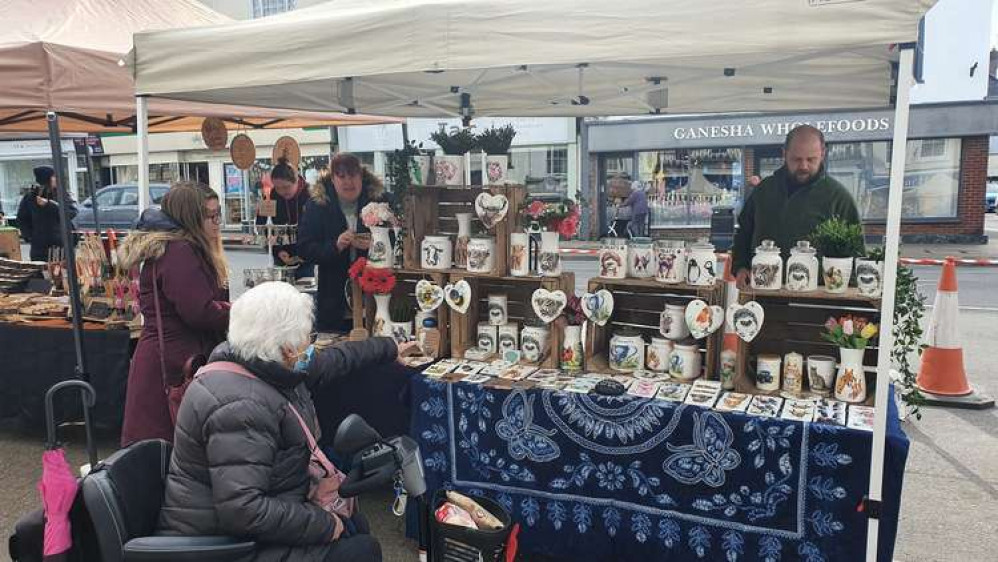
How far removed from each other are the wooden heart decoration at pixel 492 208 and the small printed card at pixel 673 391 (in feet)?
3.41

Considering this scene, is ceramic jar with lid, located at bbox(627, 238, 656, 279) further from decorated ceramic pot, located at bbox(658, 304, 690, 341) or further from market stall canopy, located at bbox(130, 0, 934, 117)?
market stall canopy, located at bbox(130, 0, 934, 117)

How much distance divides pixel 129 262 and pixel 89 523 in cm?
A: 133

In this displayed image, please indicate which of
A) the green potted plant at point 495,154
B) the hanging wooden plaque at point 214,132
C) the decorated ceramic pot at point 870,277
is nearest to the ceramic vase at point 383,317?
the green potted plant at point 495,154

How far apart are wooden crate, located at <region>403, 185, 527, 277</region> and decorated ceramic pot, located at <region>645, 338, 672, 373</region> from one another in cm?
75

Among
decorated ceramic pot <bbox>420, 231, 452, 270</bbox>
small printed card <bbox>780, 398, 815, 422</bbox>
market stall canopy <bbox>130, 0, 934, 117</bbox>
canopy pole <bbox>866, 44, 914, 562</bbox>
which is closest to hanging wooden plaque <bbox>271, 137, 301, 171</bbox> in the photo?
market stall canopy <bbox>130, 0, 934, 117</bbox>

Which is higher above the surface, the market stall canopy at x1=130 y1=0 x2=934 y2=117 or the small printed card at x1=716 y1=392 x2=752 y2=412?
the market stall canopy at x1=130 y1=0 x2=934 y2=117

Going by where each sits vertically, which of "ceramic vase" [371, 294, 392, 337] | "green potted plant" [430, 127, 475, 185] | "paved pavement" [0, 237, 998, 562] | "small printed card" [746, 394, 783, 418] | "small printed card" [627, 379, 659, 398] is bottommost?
"paved pavement" [0, 237, 998, 562]

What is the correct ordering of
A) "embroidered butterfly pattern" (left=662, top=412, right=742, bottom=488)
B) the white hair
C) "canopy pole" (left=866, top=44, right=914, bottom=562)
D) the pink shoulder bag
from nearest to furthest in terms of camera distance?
1. the white hair
2. the pink shoulder bag
3. "canopy pole" (left=866, top=44, right=914, bottom=562)
4. "embroidered butterfly pattern" (left=662, top=412, right=742, bottom=488)

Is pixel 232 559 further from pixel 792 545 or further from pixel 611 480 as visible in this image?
pixel 792 545

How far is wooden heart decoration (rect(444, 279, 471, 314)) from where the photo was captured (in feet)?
11.1

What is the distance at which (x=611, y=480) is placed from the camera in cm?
286

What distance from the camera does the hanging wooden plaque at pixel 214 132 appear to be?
22.2ft

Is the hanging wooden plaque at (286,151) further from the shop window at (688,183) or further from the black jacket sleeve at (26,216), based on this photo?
the shop window at (688,183)

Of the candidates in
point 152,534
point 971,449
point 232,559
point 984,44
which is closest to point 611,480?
point 232,559
